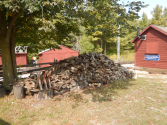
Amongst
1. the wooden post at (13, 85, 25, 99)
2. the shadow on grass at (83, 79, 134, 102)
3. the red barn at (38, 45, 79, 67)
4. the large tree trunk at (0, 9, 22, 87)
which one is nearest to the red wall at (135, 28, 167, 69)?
the shadow on grass at (83, 79, 134, 102)

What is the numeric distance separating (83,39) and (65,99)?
34.9m

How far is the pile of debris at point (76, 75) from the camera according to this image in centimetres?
687

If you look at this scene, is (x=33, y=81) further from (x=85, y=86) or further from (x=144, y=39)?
(x=144, y=39)

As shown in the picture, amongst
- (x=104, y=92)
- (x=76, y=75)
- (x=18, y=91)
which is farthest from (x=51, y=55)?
(x=104, y=92)

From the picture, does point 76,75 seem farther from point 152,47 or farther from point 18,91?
point 152,47

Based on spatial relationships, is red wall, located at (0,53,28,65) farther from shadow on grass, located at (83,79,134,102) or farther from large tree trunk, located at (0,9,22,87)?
shadow on grass, located at (83,79,134,102)

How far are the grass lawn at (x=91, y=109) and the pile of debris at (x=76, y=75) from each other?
61 centimetres

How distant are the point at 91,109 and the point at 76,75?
8.46ft

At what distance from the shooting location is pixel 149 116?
4973 mm

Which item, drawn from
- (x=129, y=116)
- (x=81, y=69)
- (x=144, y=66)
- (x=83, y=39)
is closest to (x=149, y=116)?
(x=129, y=116)

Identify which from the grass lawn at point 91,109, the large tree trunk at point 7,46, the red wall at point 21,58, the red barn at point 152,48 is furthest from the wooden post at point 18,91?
the red wall at point 21,58

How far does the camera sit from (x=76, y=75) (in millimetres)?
7773

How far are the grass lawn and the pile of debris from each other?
612mm

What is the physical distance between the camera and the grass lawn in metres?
4.82
